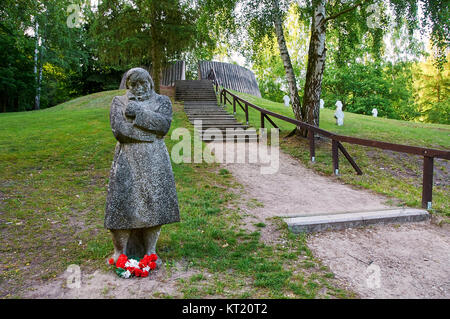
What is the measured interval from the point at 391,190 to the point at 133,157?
A: 595cm

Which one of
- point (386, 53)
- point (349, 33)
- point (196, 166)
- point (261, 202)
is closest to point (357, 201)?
point (261, 202)

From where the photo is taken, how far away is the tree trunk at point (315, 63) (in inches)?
419

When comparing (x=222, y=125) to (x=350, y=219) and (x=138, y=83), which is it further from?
(x=138, y=83)

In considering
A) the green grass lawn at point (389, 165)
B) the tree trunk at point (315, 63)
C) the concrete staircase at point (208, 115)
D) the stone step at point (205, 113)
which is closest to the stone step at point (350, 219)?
the green grass lawn at point (389, 165)

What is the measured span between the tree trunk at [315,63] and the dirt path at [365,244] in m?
4.21

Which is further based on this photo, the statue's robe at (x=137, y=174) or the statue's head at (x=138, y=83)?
the statue's head at (x=138, y=83)

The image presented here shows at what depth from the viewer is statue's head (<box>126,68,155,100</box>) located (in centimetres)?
364

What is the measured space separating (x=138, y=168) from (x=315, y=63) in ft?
29.3

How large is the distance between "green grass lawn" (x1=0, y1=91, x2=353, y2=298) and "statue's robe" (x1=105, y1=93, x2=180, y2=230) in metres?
0.71

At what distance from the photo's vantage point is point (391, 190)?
284 inches

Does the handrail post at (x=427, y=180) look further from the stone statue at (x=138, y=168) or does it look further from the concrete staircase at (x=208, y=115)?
the concrete staircase at (x=208, y=115)

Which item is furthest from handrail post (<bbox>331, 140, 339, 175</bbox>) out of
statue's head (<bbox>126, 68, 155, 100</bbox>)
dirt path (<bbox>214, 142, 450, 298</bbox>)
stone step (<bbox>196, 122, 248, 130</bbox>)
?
statue's head (<bbox>126, 68, 155, 100</bbox>)
